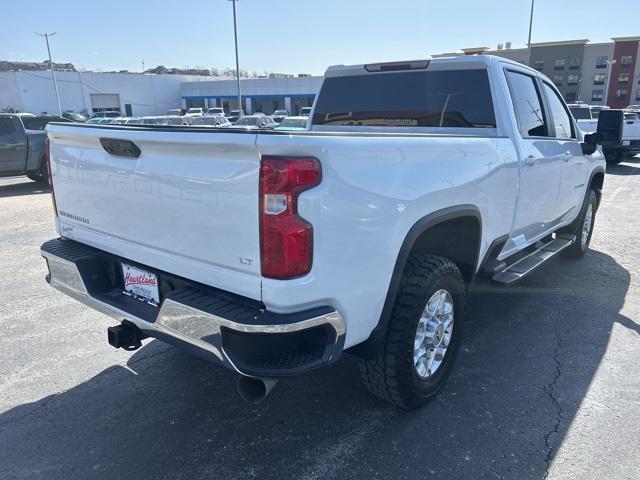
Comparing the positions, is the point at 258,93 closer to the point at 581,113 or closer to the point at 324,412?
the point at 581,113

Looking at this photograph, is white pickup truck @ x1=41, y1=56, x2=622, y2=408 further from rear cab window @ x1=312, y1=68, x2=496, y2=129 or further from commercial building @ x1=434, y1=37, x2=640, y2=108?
commercial building @ x1=434, y1=37, x2=640, y2=108

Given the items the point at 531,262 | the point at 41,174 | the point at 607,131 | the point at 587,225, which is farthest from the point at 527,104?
the point at 41,174

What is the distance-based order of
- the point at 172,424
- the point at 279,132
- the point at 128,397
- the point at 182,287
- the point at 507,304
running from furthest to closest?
the point at 507,304 < the point at 128,397 < the point at 172,424 < the point at 182,287 < the point at 279,132

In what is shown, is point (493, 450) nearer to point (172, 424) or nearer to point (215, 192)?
point (172, 424)

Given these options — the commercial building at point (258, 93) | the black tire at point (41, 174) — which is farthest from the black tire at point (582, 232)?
the commercial building at point (258, 93)

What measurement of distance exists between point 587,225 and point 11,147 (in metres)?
11.7

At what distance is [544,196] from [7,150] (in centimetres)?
1156

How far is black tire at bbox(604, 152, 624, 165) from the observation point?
17.0 m

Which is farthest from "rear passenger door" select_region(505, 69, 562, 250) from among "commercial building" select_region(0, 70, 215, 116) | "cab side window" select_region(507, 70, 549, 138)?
"commercial building" select_region(0, 70, 215, 116)

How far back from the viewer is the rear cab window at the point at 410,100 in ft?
12.6

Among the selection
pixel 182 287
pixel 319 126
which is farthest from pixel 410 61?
pixel 182 287

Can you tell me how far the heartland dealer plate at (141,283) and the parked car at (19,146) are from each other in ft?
34.7

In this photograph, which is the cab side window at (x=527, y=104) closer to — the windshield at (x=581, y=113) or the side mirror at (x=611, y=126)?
the side mirror at (x=611, y=126)

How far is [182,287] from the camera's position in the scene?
2.54 meters
